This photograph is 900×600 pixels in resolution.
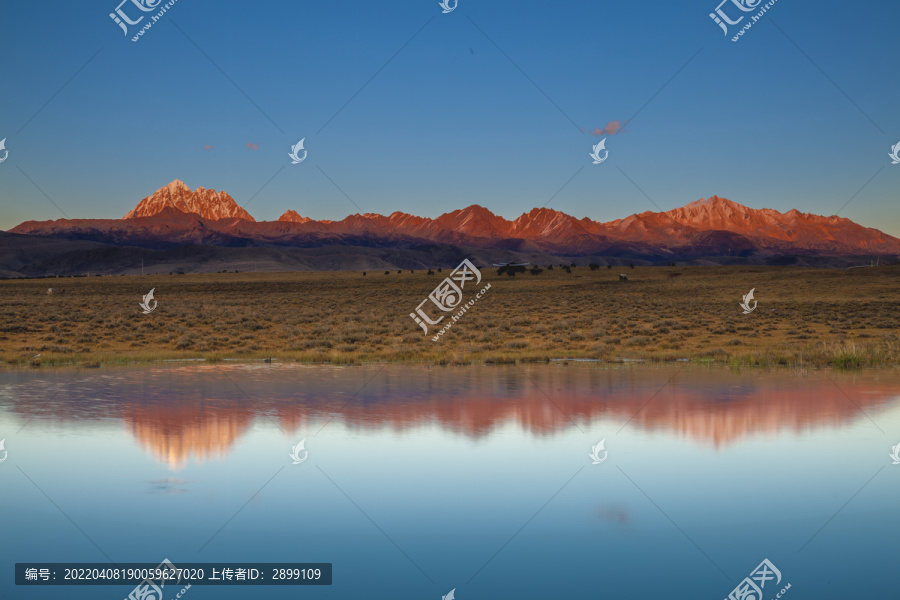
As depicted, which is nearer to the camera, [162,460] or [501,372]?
→ [162,460]

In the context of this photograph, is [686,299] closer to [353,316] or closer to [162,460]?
[353,316]

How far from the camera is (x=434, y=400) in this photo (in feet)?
54.2

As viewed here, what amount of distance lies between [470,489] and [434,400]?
22.9 feet

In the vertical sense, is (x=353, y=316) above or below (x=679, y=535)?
above

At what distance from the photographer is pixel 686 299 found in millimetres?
60250

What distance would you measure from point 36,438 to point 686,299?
5412 centimetres

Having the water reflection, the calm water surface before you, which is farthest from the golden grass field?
the calm water surface

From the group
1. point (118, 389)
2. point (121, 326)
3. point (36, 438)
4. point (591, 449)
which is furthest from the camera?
point (121, 326)

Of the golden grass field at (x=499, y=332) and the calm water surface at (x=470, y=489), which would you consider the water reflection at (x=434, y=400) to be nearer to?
the calm water surface at (x=470, y=489)

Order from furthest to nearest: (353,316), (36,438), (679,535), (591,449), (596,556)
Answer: (353,316), (36,438), (591,449), (679,535), (596,556)

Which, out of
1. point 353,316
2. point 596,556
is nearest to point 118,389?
point 596,556

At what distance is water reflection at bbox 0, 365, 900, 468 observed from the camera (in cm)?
1339

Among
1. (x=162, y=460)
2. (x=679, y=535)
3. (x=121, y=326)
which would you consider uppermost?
(x=121, y=326)

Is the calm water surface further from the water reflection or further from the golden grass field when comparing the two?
the golden grass field
